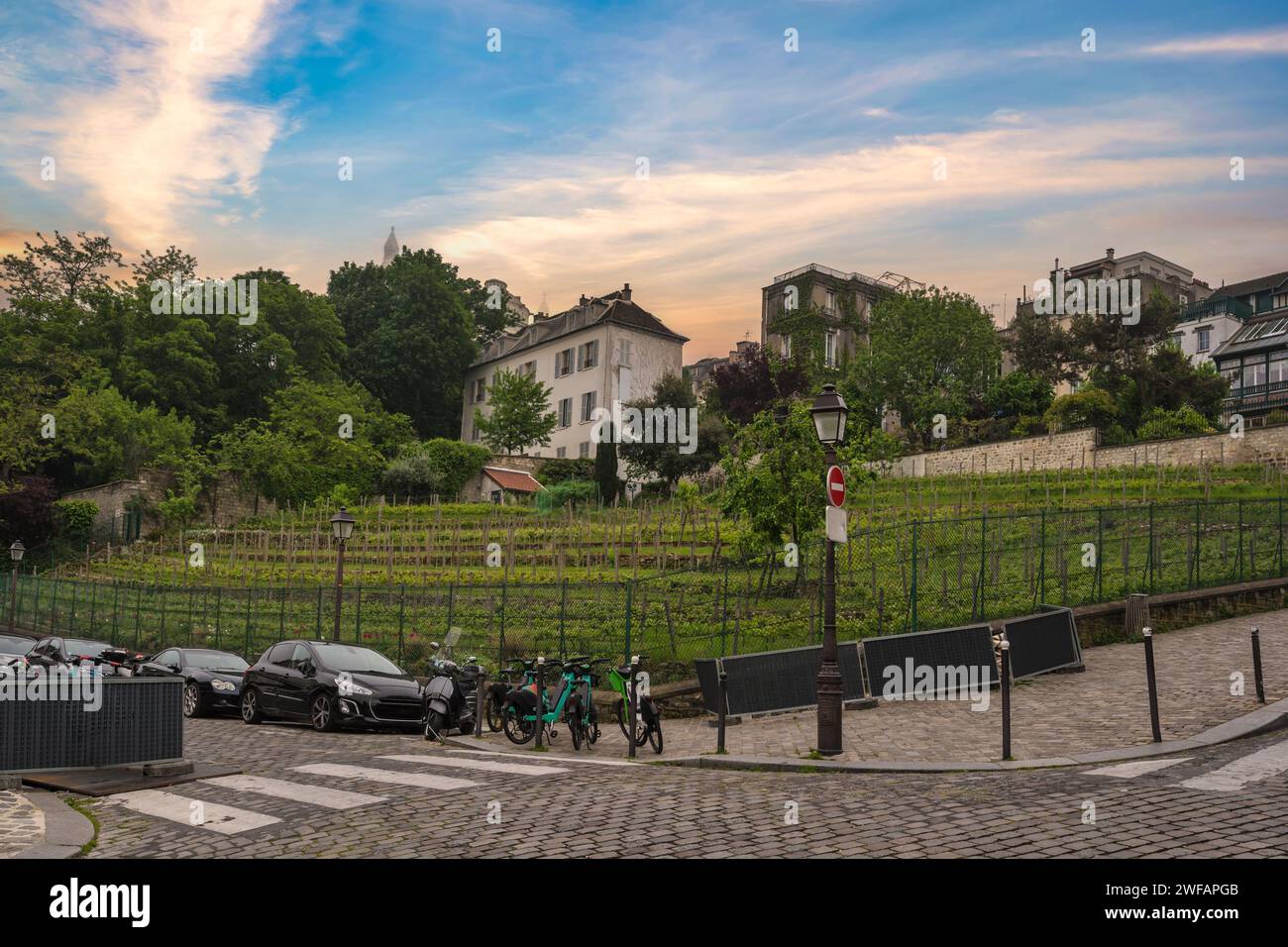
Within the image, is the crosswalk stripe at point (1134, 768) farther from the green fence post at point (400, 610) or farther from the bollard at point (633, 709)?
the green fence post at point (400, 610)

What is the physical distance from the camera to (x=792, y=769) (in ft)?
39.2

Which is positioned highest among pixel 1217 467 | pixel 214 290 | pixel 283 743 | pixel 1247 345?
pixel 214 290

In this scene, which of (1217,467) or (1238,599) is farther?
(1217,467)

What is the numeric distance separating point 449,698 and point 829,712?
20.3ft

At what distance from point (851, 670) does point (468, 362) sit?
230 feet

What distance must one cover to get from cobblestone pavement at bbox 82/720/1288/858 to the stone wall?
28072 mm

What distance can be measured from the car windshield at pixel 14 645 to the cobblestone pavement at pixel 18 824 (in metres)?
14.8

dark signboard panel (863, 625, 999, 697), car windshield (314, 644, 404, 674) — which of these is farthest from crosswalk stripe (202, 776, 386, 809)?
dark signboard panel (863, 625, 999, 697)

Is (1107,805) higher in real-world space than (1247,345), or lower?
lower

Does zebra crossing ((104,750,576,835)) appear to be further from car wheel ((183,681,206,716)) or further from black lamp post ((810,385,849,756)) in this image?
car wheel ((183,681,206,716))

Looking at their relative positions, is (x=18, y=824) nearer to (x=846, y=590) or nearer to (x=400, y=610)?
(x=400, y=610)

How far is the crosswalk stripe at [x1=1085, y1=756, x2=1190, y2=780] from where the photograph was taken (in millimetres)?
9995

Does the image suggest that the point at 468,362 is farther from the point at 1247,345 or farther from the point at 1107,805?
the point at 1107,805
